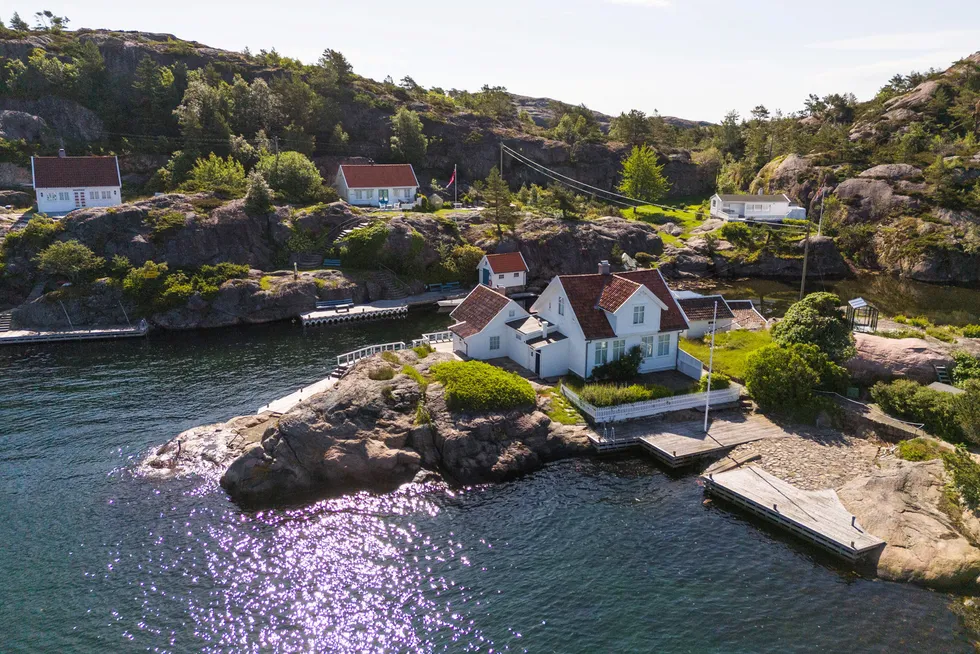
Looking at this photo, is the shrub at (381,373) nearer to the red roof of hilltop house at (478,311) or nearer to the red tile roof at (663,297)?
the red roof of hilltop house at (478,311)

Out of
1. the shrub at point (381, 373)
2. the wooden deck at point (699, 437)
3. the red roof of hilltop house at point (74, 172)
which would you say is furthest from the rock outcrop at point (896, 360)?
the red roof of hilltop house at point (74, 172)

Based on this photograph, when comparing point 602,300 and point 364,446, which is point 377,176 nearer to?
point 602,300

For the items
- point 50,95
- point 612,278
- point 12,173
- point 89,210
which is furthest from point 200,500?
point 50,95

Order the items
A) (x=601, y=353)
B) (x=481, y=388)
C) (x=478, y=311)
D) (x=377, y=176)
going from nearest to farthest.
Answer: (x=481, y=388) → (x=601, y=353) → (x=478, y=311) → (x=377, y=176)

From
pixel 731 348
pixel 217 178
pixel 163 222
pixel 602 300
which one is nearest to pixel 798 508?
pixel 602 300

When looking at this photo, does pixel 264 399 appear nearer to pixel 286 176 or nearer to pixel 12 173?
pixel 286 176

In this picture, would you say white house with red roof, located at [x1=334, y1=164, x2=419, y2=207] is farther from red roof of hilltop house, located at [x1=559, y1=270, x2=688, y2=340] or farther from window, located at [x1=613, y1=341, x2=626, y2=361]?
window, located at [x1=613, y1=341, x2=626, y2=361]
